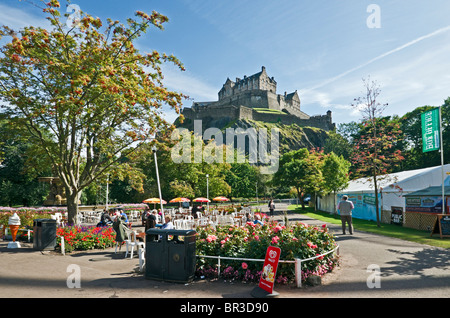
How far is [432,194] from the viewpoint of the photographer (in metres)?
17.2

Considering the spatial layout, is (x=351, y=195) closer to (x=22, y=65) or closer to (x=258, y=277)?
(x=258, y=277)

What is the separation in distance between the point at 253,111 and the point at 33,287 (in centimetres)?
11684

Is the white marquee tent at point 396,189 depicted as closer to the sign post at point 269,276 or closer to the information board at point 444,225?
the information board at point 444,225

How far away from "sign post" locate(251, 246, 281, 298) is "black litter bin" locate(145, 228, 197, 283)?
174 centimetres

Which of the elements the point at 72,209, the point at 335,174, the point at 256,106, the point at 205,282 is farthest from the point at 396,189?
the point at 256,106

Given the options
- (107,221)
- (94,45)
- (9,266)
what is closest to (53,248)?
(9,266)

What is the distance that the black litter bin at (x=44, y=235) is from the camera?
11.6 m

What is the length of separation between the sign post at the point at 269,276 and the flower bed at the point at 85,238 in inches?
326

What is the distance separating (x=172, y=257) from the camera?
7.20 m

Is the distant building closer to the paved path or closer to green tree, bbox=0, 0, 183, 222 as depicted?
green tree, bbox=0, 0, 183, 222

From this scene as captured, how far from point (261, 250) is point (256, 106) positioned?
12932 centimetres

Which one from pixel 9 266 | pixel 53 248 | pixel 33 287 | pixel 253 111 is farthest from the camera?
pixel 253 111

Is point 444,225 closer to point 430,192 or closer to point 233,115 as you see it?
point 430,192
